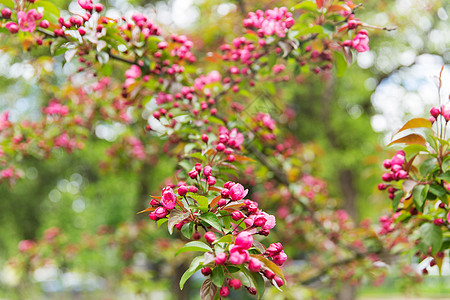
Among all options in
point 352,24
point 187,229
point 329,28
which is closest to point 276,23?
point 329,28

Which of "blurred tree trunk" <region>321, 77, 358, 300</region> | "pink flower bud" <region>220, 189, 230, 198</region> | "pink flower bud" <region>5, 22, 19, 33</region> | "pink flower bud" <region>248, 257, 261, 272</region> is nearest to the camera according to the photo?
"pink flower bud" <region>248, 257, 261, 272</region>

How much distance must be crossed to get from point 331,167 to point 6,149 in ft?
19.0

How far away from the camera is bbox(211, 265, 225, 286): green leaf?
43.4 inches

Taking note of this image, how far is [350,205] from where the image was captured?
8094mm

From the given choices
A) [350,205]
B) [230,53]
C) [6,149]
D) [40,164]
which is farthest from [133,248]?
[40,164]

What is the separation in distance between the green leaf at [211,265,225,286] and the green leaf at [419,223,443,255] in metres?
1.08

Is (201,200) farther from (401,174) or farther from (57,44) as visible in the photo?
(57,44)

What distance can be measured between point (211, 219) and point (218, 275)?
6.8 inches

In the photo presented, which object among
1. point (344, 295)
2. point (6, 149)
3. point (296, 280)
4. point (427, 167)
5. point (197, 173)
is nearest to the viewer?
point (197, 173)

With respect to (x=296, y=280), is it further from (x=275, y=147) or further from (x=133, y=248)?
(x=133, y=248)

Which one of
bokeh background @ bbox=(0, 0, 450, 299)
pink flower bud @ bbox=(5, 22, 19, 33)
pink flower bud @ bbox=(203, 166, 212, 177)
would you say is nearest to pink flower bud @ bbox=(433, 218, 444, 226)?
pink flower bud @ bbox=(203, 166, 212, 177)

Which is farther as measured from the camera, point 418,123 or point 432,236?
point 432,236

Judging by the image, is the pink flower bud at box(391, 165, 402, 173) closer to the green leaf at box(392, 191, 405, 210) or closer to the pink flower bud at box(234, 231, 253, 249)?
the green leaf at box(392, 191, 405, 210)

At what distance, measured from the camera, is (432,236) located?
1721mm
